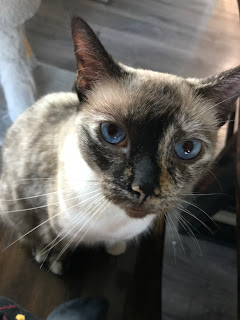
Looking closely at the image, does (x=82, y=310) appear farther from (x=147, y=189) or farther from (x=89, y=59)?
(x=89, y=59)

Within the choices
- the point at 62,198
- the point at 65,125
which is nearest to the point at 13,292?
the point at 62,198

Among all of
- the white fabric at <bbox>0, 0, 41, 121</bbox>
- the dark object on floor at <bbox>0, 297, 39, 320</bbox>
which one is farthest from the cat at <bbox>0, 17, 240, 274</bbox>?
the white fabric at <bbox>0, 0, 41, 121</bbox>

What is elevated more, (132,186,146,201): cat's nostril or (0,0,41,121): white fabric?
(0,0,41,121): white fabric

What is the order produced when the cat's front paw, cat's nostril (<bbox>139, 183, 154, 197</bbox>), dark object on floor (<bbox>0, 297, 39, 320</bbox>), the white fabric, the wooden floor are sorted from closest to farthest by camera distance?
cat's nostril (<bbox>139, 183, 154, 197</bbox>), dark object on floor (<bbox>0, 297, 39, 320</bbox>), the wooden floor, the white fabric, the cat's front paw

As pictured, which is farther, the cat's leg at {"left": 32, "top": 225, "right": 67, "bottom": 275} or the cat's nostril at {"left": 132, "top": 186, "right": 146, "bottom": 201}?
the cat's leg at {"left": 32, "top": 225, "right": 67, "bottom": 275}

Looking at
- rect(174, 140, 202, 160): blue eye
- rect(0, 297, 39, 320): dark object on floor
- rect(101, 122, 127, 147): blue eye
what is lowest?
rect(0, 297, 39, 320): dark object on floor

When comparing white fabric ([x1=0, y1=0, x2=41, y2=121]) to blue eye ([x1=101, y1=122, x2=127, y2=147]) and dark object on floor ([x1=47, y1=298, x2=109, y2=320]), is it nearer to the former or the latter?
blue eye ([x1=101, y1=122, x2=127, y2=147])

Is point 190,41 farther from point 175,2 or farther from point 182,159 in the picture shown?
point 182,159

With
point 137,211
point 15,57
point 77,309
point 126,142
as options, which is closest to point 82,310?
point 77,309
